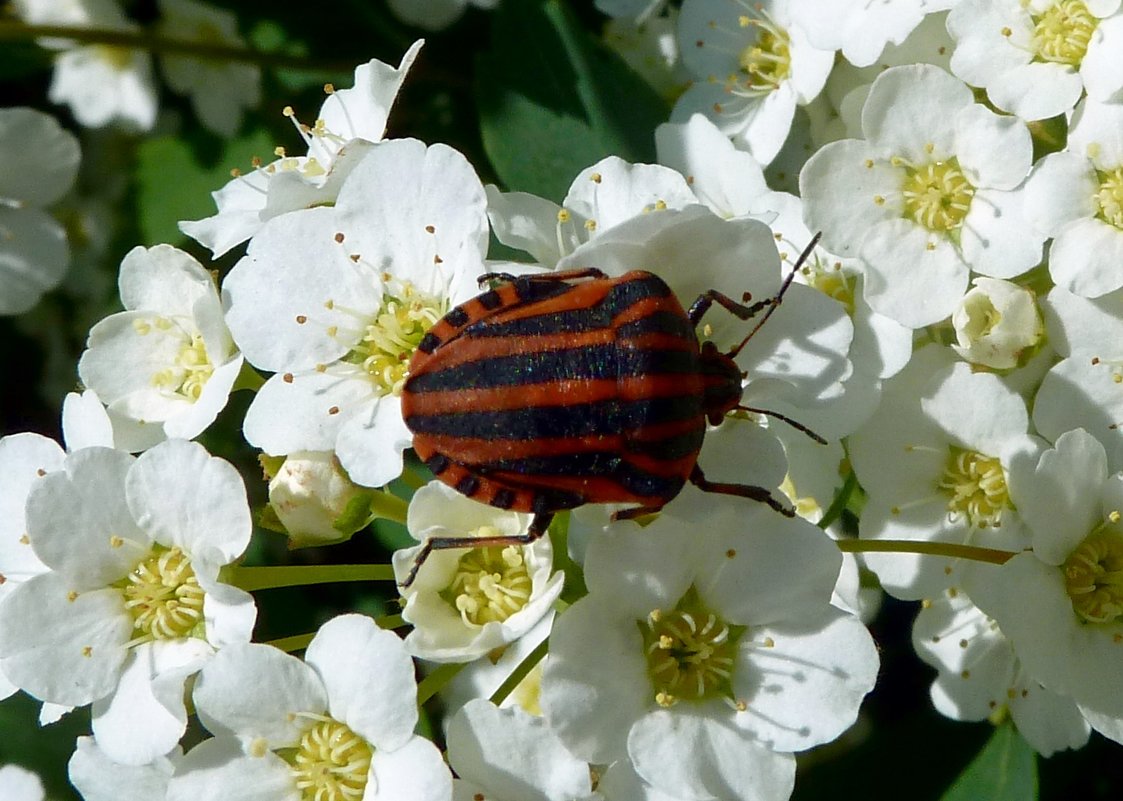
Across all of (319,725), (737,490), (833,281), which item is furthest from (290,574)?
(833,281)

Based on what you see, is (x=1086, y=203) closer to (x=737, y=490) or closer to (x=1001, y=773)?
(x=737, y=490)

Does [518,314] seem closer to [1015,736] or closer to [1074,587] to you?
[1074,587]

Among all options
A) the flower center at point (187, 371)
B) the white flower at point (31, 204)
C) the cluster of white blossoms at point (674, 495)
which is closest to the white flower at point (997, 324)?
the cluster of white blossoms at point (674, 495)

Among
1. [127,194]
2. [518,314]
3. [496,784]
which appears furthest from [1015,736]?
[127,194]

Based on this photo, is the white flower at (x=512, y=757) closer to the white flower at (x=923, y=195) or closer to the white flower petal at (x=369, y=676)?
the white flower petal at (x=369, y=676)

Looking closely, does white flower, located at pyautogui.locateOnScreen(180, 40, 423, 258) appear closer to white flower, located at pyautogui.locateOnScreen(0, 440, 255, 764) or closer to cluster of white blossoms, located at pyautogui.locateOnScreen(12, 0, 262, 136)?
white flower, located at pyautogui.locateOnScreen(0, 440, 255, 764)

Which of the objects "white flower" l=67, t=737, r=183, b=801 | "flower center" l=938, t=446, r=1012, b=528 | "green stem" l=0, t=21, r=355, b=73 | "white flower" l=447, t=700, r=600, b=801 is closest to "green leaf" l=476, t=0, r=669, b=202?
"green stem" l=0, t=21, r=355, b=73
